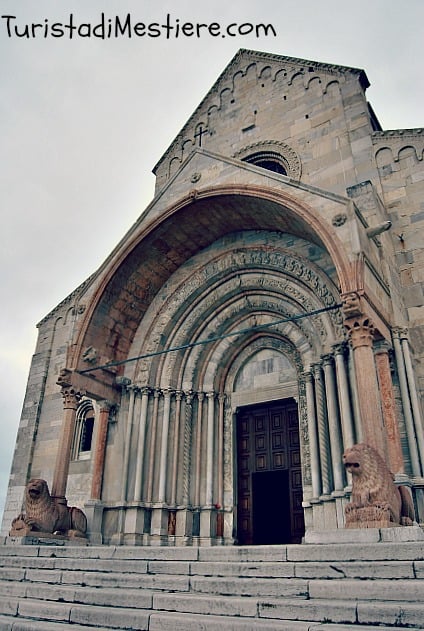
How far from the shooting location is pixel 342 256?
26.3ft

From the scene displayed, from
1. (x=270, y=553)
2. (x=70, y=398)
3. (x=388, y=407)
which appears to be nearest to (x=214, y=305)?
(x=70, y=398)

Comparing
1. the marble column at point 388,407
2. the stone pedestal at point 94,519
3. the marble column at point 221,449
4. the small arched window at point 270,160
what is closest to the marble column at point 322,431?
the marble column at point 388,407

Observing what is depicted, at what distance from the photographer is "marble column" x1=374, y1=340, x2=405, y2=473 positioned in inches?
304

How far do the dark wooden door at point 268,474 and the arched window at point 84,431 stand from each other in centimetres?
397

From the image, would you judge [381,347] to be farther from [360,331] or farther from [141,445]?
[141,445]

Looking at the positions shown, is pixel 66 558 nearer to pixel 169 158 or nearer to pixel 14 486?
pixel 14 486

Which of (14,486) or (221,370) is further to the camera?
(14,486)

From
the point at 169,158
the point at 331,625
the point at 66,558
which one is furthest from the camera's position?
the point at 169,158

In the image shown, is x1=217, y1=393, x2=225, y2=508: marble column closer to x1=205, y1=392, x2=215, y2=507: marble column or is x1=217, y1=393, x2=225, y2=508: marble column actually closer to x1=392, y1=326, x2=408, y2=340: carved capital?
x1=205, y1=392, x2=215, y2=507: marble column

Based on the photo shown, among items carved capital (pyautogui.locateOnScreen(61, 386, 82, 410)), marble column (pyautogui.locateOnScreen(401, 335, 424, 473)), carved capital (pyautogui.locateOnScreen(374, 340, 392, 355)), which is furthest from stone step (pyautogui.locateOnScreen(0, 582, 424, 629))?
carved capital (pyautogui.locateOnScreen(374, 340, 392, 355))

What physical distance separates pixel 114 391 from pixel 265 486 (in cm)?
399

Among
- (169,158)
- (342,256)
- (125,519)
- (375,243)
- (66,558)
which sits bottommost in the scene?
(66,558)

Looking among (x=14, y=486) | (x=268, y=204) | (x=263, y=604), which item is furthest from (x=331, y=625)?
(x=14, y=486)

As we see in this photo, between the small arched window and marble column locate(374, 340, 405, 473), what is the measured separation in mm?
6103
